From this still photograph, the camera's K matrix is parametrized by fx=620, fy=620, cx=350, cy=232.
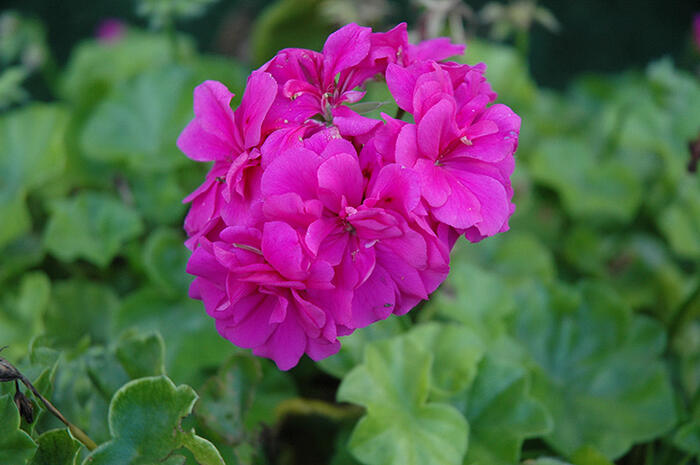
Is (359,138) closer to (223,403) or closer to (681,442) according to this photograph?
(223,403)

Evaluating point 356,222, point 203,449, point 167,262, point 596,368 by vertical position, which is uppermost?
point 356,222

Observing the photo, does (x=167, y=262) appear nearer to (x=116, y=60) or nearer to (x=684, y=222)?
(x=116, y=60)

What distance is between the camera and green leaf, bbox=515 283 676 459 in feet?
3.29

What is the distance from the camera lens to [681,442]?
2.99ft

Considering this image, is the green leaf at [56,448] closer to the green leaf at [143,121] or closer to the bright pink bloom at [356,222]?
the bright pink bloom at [356,222]

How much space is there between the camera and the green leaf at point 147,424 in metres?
0.65

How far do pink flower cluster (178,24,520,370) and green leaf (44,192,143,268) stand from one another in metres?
0.60

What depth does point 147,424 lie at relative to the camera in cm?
67

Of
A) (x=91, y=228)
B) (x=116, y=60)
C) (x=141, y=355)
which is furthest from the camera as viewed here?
(x=116, y=60)

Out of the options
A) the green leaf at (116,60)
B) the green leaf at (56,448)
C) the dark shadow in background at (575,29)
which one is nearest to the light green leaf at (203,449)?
the green leaf at (56,448)

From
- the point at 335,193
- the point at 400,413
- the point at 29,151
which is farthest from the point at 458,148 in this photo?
the point at 29,151

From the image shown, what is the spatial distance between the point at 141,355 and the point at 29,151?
2.45 feet

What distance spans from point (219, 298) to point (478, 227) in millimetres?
258

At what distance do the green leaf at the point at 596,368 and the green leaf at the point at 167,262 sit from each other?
62 cm
